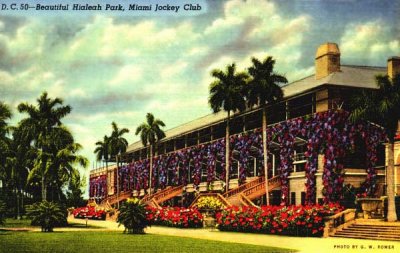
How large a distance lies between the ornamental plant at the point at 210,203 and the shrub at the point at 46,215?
9.63 meters

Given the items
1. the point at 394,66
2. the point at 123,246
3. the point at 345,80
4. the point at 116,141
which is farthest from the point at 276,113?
the point at 116,141

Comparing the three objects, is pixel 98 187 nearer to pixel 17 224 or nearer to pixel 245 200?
pixel 17 224

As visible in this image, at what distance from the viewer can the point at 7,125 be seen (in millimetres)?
33656

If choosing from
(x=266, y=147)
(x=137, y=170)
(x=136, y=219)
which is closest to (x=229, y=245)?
(x=136, y=219)

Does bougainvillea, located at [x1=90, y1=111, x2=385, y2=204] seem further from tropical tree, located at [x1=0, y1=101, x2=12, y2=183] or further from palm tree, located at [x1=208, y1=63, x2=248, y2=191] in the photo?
tropical tree, located at [x1=0, y1=101, x2=12, y2=183]

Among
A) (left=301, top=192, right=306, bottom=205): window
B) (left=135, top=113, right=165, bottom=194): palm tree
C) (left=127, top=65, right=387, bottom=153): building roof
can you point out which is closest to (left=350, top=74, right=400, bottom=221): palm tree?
(left=127, top=65, right=387, bottom=153): building roof

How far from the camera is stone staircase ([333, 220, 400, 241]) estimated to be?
2056 centimetres

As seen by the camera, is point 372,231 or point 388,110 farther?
point 388,110

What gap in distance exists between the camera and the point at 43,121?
120 ft

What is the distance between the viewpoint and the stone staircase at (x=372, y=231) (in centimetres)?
2056

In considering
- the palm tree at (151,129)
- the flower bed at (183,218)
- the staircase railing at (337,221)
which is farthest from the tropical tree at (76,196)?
the staircase railing at (337,221)

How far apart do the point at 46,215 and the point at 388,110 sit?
16210mm

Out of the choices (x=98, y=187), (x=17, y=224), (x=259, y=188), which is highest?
(x=259, y=188)

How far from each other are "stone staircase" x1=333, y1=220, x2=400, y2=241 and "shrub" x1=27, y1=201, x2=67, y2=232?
1313 centimetres
